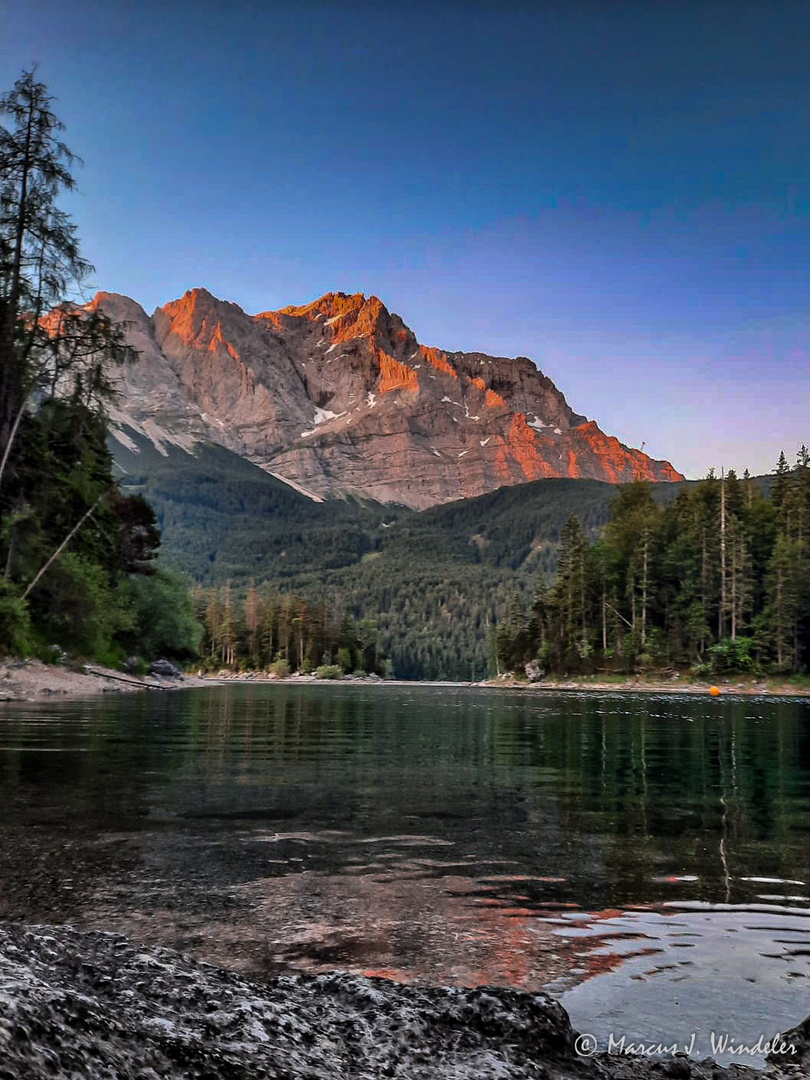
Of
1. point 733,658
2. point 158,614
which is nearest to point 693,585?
point 733,658

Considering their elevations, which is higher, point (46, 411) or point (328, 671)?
point (46, 411)

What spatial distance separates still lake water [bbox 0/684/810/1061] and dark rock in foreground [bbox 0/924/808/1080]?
2.54 feet

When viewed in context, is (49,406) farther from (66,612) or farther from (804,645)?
(804,645)

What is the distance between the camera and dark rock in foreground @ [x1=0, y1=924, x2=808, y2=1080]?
207cm

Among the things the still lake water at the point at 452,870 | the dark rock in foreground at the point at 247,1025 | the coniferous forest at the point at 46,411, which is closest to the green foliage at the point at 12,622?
the coniferous forest at the point at 46,411

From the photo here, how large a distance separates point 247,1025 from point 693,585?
103158 millimetres

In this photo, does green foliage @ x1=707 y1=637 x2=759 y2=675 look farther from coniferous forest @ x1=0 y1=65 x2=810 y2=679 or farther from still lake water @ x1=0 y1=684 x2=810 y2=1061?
still lake water @ x1=0 y1=684 x2=810 y2=1061

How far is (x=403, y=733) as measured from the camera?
83.3 ft

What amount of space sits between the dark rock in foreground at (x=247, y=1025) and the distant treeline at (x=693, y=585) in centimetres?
9275

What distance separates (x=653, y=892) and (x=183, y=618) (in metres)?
63.8

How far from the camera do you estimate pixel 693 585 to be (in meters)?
99.2

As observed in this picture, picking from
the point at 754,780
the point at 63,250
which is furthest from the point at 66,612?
the point at 754,780

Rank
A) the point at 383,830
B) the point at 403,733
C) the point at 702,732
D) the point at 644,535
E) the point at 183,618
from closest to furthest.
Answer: the point at 383,830
the point at 403,733
the point at 702,732
the point at 183,618
the point at 644,535

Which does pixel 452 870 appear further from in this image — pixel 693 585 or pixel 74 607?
pixel 693 585
